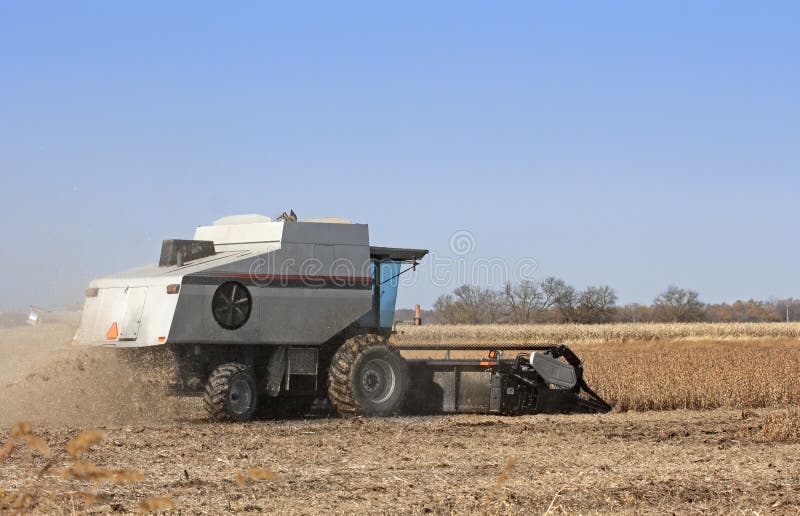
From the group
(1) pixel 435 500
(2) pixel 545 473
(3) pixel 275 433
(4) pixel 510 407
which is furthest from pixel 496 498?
(4) pixel 510 407

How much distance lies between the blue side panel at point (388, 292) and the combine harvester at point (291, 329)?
0.7 inches

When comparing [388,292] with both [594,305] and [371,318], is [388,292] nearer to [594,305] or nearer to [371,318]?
[371,318]

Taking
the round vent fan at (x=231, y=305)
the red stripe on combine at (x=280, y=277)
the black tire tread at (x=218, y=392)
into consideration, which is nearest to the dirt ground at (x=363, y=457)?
the black tire tread at (x=218, y=392)

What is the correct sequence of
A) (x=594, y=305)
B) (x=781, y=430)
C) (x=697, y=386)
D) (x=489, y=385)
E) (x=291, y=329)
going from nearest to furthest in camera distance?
1. (x=781, y=430)
2. (x=291, y=329)
3. (x=489, y=385)
4. (x=697, y=386)
5. (x=594, y=305)

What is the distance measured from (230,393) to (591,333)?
38567mm

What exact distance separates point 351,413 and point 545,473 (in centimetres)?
562

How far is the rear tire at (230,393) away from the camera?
1325 centimetres

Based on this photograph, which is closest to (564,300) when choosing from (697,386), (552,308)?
(552,308)

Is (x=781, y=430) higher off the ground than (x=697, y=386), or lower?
lower

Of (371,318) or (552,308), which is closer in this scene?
(371,318)

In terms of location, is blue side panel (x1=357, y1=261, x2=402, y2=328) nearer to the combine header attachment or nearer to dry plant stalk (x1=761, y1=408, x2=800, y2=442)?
the combine header attachment

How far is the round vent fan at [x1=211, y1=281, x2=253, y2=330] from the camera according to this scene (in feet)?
44.3

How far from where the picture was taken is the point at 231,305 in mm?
13617

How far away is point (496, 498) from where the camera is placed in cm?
782
